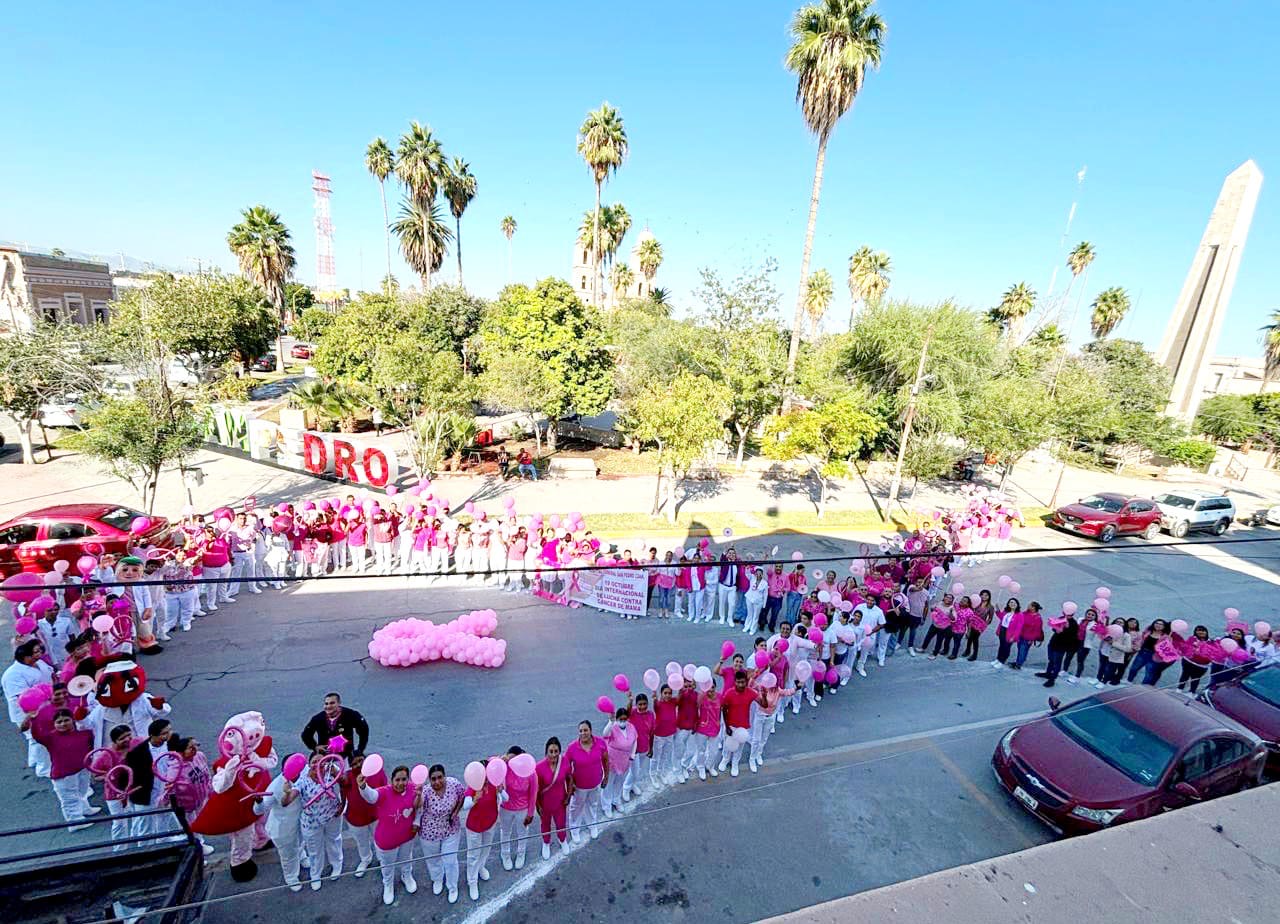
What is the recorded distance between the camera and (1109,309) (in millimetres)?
53031

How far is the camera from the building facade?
35.3m

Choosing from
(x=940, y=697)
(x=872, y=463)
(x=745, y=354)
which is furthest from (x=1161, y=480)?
(x=940, y=697)

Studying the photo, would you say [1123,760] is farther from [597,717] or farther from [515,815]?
[515,815]

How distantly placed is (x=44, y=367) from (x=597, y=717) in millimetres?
19102

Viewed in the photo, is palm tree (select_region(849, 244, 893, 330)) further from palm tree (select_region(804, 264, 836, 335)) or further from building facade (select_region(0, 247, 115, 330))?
building facade (select_region(0, 247, 115, 330))

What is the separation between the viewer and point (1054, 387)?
26.2 metres

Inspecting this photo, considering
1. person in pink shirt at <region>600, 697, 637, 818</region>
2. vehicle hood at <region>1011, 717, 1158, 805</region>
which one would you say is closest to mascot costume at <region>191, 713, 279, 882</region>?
person in pink shirt at <region>600, 697, 637, 818</region>

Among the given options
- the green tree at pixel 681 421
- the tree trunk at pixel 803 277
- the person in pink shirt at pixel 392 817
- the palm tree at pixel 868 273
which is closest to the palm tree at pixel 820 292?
the palm tree at pixel 868 273

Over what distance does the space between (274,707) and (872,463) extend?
29.3 meters

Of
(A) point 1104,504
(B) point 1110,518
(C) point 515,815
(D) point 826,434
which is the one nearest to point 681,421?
(D) point 826,434

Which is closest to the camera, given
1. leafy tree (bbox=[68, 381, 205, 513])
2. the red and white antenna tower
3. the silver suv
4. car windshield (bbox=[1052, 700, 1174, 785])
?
car windshield (bbox=[1052, 700, 1174, 785])

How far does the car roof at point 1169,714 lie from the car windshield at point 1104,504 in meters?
15.7

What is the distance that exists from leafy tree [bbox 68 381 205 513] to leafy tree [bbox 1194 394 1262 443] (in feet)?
198

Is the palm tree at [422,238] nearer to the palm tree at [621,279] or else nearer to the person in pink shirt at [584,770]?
the palm tree at [621,279]
